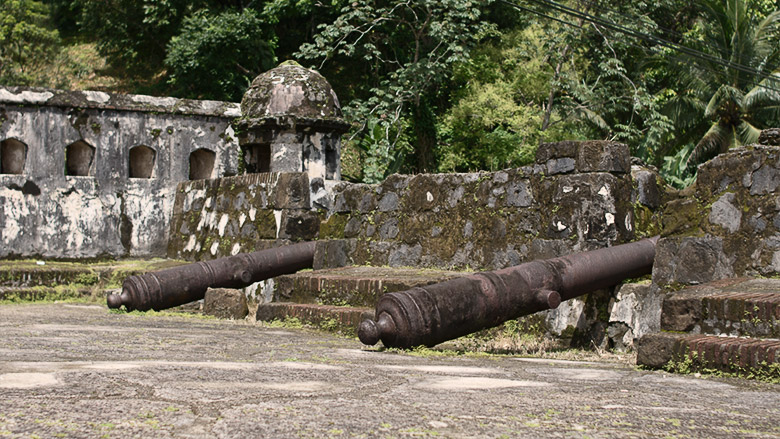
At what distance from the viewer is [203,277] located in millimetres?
9148

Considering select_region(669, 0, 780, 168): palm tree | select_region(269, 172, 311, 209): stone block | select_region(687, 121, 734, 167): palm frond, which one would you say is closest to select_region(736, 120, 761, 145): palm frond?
select_region(669, 0, 780, 168): palm tree

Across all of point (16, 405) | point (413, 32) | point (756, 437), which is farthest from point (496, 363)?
point (413, 32)

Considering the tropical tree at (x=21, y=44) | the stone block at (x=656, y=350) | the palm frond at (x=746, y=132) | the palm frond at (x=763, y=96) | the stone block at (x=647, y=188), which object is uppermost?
the tropical tree at (x=21, y=44)

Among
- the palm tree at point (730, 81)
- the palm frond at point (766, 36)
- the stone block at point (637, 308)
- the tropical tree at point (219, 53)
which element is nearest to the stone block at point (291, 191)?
the stone block at point (637, 308)

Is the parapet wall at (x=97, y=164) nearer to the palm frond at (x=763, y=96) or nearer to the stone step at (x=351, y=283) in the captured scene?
the stone step at (x=351, y=283)

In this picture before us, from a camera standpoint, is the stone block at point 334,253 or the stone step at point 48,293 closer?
the stone block at point 334,253

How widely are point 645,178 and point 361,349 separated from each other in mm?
2866

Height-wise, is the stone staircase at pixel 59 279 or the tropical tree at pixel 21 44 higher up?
the tropical tree at pixel 21 44

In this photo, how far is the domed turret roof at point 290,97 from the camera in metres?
11.9

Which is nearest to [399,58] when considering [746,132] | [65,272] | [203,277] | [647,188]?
[746,132]

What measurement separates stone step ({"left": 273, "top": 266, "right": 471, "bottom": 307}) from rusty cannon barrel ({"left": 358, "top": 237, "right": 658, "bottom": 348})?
1232mm

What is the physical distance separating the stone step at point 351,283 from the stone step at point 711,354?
230 centimetres

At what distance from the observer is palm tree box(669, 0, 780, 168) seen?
1041 inches

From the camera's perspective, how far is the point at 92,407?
2953 millimetres
